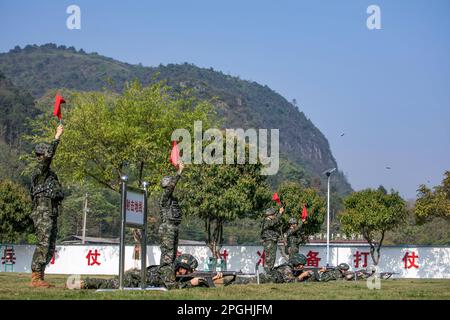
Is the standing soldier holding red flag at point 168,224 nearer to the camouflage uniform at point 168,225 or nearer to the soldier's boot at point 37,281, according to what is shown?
the camouflage uniform at point 168,225

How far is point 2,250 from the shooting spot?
140ft

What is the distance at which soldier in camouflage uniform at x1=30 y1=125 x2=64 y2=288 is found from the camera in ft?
49.0

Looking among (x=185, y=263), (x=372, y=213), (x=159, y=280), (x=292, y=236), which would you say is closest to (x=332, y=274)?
(x=292, y=236)

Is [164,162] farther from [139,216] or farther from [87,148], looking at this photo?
[139,216]

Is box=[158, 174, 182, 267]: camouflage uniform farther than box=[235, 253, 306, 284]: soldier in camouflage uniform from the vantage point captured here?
No

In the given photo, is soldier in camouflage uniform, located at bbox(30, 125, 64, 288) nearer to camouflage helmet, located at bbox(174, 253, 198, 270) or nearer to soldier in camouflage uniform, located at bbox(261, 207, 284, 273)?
camouflage helmet, located at bbox(174, 253, 198, 270)

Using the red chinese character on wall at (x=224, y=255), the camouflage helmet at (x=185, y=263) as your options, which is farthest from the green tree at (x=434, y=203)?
the camouflage helmet at (x=185, y=263)

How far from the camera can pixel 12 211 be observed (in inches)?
1667

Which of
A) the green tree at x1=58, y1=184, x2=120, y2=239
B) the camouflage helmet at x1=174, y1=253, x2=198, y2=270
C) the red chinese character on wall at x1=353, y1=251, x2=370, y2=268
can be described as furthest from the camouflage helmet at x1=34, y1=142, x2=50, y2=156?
the green tree at x1=58, y1=184, x2=120, y2=239

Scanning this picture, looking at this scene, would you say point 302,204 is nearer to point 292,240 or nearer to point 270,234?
point 292,240

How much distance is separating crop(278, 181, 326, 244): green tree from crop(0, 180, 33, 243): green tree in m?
14.2

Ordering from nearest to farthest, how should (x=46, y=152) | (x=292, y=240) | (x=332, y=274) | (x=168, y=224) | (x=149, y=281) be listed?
(x=46, y=152) < (x=149, y=281) < (x=168, y=224) < (x=332, y=274) < (x=292, y=240)

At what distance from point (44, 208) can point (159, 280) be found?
261 cm
